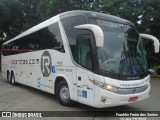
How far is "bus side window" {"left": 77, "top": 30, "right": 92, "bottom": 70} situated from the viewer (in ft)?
24.4

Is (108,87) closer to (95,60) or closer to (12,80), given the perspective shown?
(95,60)

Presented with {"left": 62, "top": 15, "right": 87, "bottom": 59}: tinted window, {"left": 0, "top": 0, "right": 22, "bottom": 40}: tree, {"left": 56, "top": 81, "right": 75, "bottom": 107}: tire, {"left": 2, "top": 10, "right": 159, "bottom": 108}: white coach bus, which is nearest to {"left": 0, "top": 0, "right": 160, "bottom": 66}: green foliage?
{"left": 0, "top": 0, "right": 22, "bottom": 40}: tree

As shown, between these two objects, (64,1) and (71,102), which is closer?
(71,102)

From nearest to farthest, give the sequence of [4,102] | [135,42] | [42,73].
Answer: [135,42] < [4,102] < [42,73]

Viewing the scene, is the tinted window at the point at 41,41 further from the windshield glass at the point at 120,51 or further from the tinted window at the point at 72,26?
the windshield glass at the point at 120,51

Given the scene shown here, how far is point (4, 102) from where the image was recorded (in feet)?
31.9

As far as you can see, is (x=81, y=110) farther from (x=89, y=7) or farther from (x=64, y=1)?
(x=64, y=1)

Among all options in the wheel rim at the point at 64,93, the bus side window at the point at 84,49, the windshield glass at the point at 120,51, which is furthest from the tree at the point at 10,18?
the windshield glass at the point at 120,51

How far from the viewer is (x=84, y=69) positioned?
7.63m

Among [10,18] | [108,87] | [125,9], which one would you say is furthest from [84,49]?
[10,18]

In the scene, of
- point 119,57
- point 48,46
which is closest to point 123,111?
point 119,57

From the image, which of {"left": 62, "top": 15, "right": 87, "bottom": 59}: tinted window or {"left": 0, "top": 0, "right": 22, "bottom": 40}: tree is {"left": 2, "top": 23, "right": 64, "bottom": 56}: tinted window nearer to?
{"left": 62, "top": 15, "right": 87, "bottom": 59}: tinted window

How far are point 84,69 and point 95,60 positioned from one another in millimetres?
624

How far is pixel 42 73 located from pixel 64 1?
1291 centimetres
